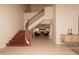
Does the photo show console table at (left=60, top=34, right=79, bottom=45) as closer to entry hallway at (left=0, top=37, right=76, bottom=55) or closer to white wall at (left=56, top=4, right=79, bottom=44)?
white wall at (left=56, top=4, right=79, bottom=44)

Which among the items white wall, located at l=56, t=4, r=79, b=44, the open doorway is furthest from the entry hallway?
the open doorway

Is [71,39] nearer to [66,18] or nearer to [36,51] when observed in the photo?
[66,18]

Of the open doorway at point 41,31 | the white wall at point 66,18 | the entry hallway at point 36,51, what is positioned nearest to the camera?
the entry hallway at point 36,51

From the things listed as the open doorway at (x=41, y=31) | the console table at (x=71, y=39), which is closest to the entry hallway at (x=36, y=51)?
the console table at (x=71, y=39)

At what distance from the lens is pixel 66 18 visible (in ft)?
49.3

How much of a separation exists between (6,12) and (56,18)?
3.81m

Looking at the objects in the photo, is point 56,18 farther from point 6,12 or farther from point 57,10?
point 6,12

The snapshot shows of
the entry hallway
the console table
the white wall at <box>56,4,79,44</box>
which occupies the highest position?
the white wall at <box>56,4,79,44</box>

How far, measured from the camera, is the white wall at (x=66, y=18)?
48.9ft

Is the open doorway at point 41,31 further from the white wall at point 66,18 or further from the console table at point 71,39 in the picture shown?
the console table at point 71,39

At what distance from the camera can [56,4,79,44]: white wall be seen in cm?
1489

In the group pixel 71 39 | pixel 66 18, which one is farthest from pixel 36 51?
pixel 66 18
